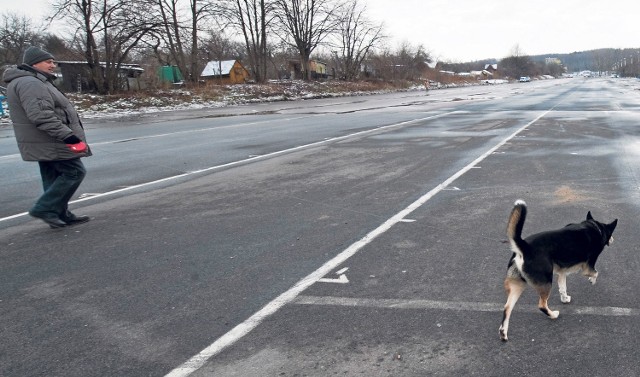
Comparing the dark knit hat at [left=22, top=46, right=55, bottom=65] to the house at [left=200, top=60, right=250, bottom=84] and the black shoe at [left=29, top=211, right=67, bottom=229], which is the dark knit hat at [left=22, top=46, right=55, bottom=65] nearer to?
the black shoe at [left=29, top=211, right=67, bottom=229]

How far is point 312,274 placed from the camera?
170 inches

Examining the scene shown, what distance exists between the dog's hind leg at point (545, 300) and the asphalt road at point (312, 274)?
0.19 feet

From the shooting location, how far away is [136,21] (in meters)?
37.5

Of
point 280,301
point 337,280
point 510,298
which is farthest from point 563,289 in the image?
point 280,301

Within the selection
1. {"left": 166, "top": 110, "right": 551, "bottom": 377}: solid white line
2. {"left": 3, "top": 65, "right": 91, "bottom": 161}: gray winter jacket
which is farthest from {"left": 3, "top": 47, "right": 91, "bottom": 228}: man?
{"left": 166, "top": 110, "right": 551, "bottom": 377}: solid white line

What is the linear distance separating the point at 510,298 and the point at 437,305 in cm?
63

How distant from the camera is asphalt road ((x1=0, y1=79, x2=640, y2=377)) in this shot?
10.0 feet

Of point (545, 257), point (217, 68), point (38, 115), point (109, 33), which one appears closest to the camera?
point (545, 257)

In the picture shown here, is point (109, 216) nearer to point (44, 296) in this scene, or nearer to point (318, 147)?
point (44, 296)

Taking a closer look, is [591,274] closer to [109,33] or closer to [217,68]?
[109,33]

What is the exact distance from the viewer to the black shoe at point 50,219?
5730mm

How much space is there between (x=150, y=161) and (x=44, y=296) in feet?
22.9

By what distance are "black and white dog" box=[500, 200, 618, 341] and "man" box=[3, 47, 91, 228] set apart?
4.88 meters

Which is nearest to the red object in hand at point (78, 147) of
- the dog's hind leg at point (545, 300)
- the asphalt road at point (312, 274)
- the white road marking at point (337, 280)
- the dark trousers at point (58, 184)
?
the dark trousers at point (58, 184)
